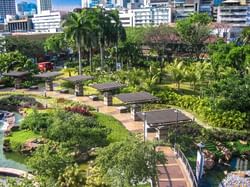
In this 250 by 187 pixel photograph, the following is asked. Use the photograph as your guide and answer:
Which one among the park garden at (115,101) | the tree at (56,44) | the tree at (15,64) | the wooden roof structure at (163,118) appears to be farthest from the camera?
the tree at (56,44)

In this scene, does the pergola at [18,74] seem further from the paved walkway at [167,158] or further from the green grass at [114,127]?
the green grass at [114,127]

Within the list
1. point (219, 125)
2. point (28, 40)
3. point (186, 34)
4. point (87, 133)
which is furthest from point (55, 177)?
point (28, 40)

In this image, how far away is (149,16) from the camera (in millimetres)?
148750

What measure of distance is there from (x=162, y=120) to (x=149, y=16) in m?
125

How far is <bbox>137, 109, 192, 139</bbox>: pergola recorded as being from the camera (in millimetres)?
28556

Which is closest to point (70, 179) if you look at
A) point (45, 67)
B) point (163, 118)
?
point (163, 118)

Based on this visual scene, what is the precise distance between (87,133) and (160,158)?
8.81 metres

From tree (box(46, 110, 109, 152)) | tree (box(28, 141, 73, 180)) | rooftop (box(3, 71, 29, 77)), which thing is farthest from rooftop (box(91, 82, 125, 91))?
tree (box(28, 141, 73, 180))

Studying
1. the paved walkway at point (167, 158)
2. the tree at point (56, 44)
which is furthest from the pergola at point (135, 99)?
the tree at point (56, 44)

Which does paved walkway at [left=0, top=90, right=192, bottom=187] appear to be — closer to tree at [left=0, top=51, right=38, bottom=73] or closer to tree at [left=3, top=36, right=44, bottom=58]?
tree at [left=0, top=51, right=38, bottom=73]

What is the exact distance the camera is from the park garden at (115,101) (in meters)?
19.0

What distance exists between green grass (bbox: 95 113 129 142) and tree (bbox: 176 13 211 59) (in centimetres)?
3729

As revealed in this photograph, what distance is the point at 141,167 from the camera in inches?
723

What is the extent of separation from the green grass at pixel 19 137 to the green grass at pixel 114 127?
660 cm
